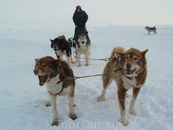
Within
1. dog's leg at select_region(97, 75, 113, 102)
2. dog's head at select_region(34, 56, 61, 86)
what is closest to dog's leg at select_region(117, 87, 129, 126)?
dog's leg at select_region(97, 75, 113, 102)

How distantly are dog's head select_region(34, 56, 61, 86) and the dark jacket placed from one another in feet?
16.5

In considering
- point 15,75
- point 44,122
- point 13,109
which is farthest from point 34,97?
point 15,75

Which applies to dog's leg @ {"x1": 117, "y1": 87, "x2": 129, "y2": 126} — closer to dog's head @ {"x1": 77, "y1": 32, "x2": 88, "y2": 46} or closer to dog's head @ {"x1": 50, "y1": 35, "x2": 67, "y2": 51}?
dog's head @ {"x1": 77, "y1": 32, "x2": 88, "y2": 46}

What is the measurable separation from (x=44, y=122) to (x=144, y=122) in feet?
6.45

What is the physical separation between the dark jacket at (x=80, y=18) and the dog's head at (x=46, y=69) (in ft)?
16.5

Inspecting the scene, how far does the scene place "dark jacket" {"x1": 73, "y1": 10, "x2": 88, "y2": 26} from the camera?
627 centimetres

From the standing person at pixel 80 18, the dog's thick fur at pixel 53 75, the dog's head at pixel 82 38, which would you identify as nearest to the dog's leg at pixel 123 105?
the dog's thick fur at pixel 53 75

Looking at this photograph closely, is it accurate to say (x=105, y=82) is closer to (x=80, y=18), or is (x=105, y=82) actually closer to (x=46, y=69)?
(x=46, y=69)

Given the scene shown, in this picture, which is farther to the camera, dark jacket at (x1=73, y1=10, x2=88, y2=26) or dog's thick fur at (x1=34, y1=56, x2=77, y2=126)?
dark jacket at (x1=73, y1=10, x2=88, y2=26)

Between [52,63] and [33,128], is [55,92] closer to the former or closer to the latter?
[52,63]

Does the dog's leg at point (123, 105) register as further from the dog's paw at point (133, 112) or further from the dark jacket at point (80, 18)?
the dark jacket at point (80, 18)

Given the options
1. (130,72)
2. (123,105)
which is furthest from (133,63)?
(123,105)

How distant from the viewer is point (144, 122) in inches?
87.7

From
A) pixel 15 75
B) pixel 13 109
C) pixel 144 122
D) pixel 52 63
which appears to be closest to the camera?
pixel 52 63
